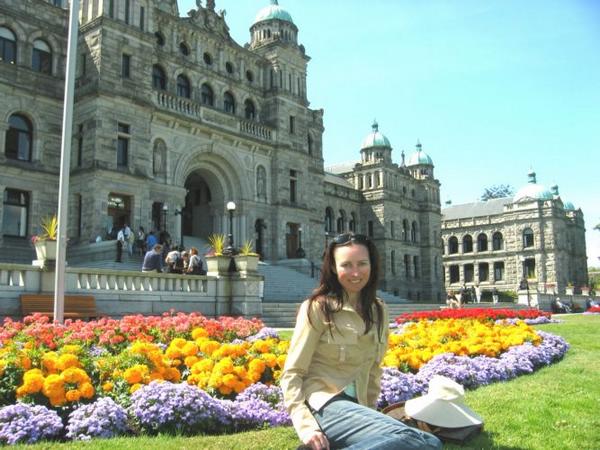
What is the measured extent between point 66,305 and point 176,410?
9300mm

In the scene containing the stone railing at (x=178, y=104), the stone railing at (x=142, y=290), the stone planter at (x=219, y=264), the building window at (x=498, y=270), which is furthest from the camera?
the building window at (x=498, y=270)

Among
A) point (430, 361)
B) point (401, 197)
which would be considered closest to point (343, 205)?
point (401, 197)

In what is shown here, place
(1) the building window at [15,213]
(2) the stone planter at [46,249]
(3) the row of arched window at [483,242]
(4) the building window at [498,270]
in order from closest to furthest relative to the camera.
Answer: (2) the stone planter at [46,249], (1) the building window at [15,213], (3) the row of arched window at [483,242], (4) the building window at [498,270]

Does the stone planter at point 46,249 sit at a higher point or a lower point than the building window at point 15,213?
lower

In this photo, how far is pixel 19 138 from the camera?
2711 centimetres

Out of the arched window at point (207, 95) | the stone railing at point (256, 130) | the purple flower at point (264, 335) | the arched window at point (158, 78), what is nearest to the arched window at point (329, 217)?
the stone railing at point (256, 130)

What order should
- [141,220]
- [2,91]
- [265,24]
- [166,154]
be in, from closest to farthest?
1. [2,91]
2. [141,220]
3. [166,154]
4. [265,24]

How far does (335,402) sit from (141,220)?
25.4m

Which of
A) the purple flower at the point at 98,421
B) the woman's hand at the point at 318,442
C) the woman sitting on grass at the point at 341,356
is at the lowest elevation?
the purple flower at the point at 98,421

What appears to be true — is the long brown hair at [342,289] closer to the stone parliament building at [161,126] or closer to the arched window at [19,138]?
the stone parliament building at [161,126]

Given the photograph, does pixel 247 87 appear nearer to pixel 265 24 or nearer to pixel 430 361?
pixel 265 24

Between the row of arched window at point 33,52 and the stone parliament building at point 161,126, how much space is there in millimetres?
47

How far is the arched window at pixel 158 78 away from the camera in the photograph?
3203 cm

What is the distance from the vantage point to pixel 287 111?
3822cm
